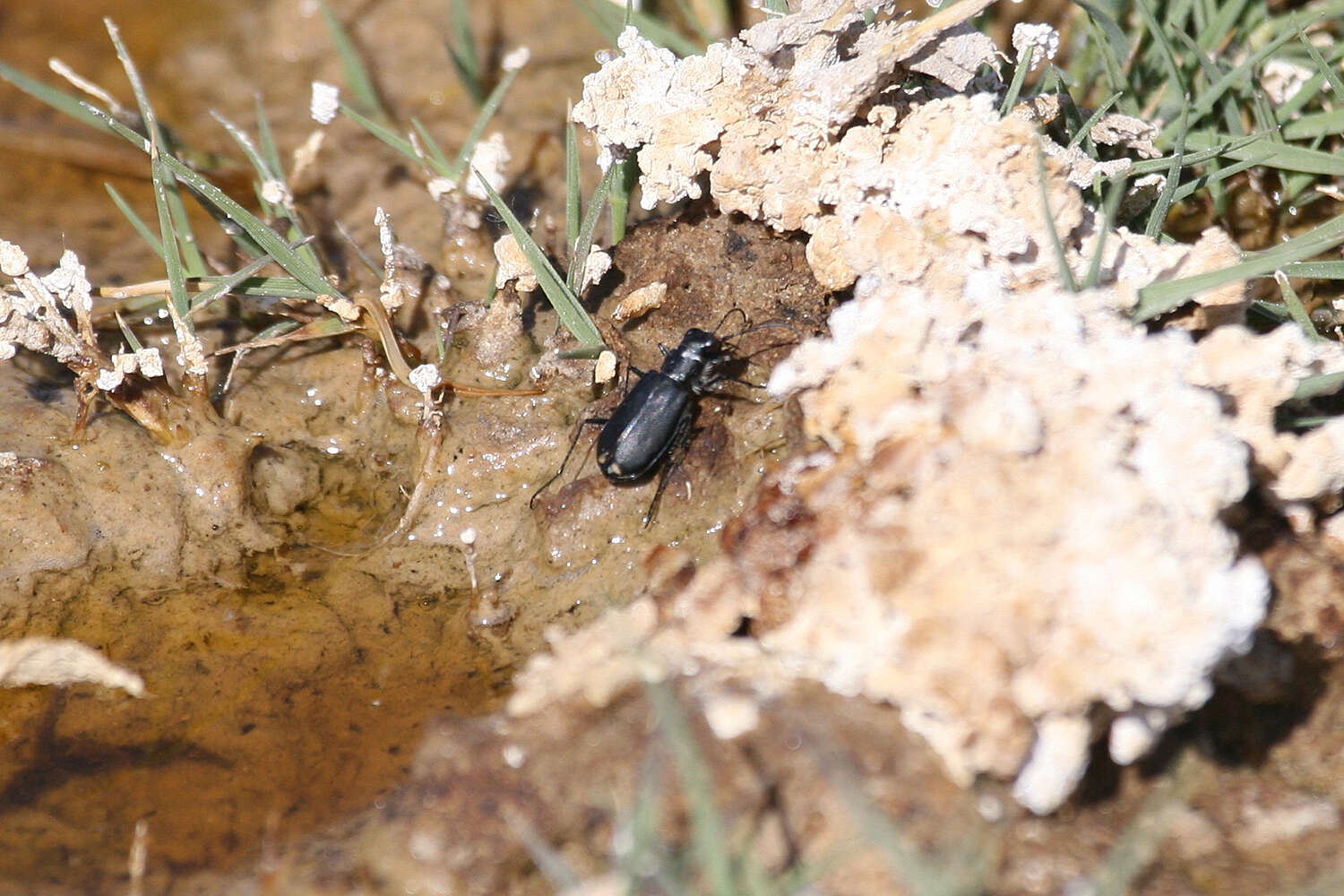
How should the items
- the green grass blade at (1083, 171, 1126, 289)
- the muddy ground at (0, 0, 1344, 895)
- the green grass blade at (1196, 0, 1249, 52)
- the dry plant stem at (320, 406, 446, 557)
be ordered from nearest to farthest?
the muddy ground at (0, 0, 1344, 895), the green grass blade at (1083, 171, 1126, 289), the dry plant stem at (320, 406, 446, 557), the green grass blade at (1196, 0, 1249, 52)

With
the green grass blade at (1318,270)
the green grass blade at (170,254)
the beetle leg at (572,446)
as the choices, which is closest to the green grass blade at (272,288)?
the green grass blade at (170,254)

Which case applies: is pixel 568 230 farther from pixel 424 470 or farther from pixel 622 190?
pixel 424 470

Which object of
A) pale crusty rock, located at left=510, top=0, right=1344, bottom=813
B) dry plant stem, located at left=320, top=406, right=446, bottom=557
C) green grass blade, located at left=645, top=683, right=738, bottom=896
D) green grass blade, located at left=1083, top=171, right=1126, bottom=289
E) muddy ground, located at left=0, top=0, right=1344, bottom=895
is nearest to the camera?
green grass blade, located at left=645, top=683, right=738, bottom=896

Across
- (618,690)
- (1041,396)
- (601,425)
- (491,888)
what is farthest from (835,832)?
(601,425)

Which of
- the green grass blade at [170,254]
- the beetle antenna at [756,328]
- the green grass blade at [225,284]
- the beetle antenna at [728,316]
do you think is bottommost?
the beetle antenna at [756,328]

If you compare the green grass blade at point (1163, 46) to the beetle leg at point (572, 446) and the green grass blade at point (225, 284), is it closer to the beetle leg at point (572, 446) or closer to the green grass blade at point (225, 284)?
the beetle leg at point (572, 446)

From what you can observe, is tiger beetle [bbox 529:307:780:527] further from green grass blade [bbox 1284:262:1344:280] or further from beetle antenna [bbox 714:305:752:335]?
green grass blade [bbox 1284:262:1344:280]

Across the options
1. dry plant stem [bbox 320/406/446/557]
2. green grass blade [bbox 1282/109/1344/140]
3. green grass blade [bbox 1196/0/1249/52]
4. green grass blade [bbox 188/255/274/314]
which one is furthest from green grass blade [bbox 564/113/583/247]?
green grass blade [bbox 1282/109/1344/140]
